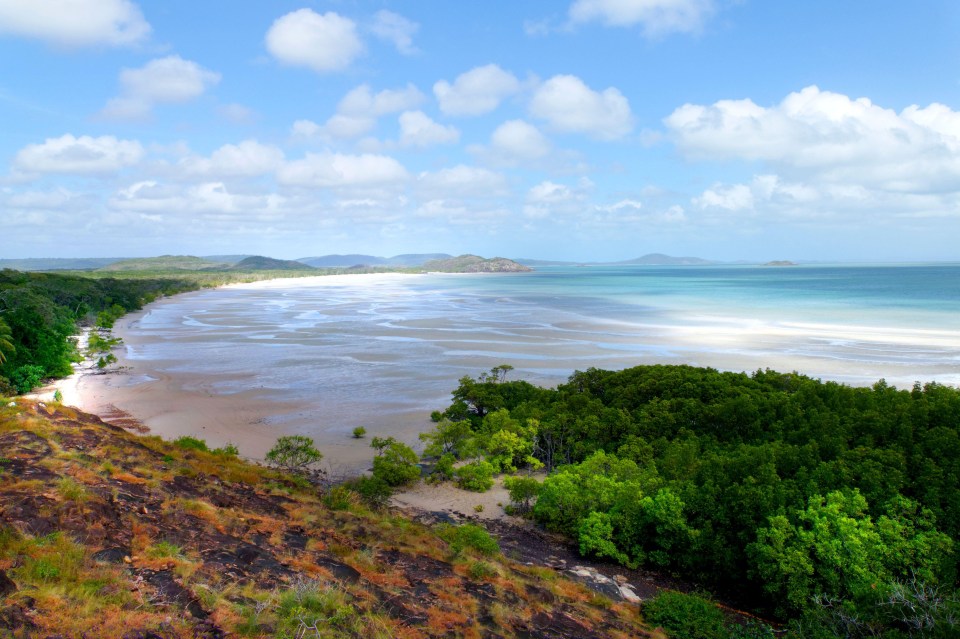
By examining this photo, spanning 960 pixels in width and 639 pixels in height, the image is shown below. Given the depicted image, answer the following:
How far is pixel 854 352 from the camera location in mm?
45094

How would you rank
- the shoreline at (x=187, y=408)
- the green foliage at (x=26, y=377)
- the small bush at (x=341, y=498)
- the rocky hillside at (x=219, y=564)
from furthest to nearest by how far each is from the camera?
the green foliage at (x=26, y=377), the shoreline at (x=187, y=408), the small bush at (x=341, y=498), the rocky hillside at (x=219, y=564)

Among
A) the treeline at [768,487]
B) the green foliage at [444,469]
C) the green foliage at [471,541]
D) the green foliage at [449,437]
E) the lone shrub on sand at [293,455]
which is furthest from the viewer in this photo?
the green foliage at [449,437]

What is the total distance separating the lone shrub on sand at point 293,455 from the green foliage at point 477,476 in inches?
241

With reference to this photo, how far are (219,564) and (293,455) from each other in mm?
11509

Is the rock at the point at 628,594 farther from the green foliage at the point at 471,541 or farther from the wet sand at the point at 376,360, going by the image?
the wet sand at the point at 376,360

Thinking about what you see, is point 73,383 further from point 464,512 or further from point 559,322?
point 559,322

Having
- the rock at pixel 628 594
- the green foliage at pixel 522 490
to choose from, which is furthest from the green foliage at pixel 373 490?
the rock at pixel 628 594

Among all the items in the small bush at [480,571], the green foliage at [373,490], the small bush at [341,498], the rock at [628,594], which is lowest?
the rock at [628,594]

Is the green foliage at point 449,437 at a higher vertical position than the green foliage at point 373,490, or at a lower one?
higher

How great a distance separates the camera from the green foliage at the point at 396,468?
2092cm

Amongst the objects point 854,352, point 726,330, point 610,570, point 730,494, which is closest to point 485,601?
point 610,570

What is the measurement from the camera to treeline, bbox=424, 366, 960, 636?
39.9 feet

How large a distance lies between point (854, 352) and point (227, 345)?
187ft

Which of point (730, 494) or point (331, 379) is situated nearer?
point (730, 494)
